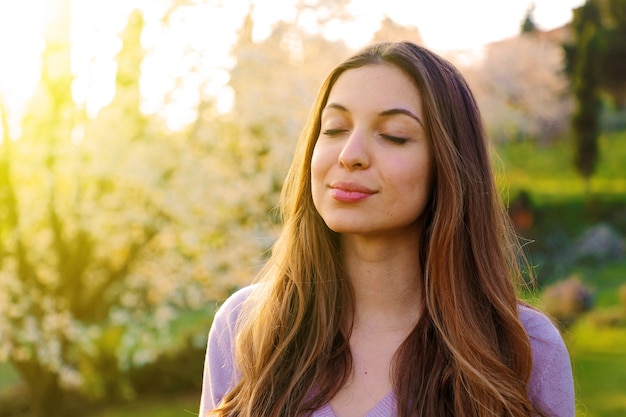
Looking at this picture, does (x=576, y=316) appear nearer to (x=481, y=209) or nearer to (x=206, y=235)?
(x=206, y=235)

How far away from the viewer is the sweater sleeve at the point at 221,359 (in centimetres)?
200

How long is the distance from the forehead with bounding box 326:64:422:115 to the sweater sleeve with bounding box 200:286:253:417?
640 millimetres

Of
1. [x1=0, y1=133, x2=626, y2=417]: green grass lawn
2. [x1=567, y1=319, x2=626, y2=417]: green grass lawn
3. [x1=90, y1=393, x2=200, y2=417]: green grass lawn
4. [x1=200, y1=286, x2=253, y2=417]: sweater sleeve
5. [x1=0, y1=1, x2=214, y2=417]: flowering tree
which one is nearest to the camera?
[x1=200, y1=286, x2=253, y2=417]: sweater sleeve

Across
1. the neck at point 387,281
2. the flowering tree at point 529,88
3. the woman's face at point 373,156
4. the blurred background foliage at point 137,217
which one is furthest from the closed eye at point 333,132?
the flowering tree at point 529,88

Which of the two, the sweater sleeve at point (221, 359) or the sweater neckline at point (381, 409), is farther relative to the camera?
the sweater sleeve at point (221, 359)

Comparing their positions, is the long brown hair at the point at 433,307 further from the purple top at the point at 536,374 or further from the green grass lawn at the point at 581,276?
the green grass lawn at the point at 581,276

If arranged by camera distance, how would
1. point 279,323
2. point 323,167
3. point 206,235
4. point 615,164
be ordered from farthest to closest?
point 615,164
point 206,235
point 279,323
point 323,167

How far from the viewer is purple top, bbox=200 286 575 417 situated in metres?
1.86

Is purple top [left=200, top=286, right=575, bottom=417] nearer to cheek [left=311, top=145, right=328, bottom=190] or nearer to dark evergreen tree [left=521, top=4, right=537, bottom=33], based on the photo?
cheek [left=311, top=145, right=328, bottom=190]

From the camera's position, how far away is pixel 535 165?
9.72 metres

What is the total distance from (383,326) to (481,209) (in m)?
0.36

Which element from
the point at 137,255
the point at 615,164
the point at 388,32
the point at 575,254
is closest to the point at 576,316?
the point at 575,254

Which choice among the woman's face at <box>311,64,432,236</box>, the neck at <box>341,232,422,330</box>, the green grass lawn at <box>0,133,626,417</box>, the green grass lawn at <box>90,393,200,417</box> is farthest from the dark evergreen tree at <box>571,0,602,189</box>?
the woman's face at <box>311,64,432,236</box>

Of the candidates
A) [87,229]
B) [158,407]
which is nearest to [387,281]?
[87,229]
